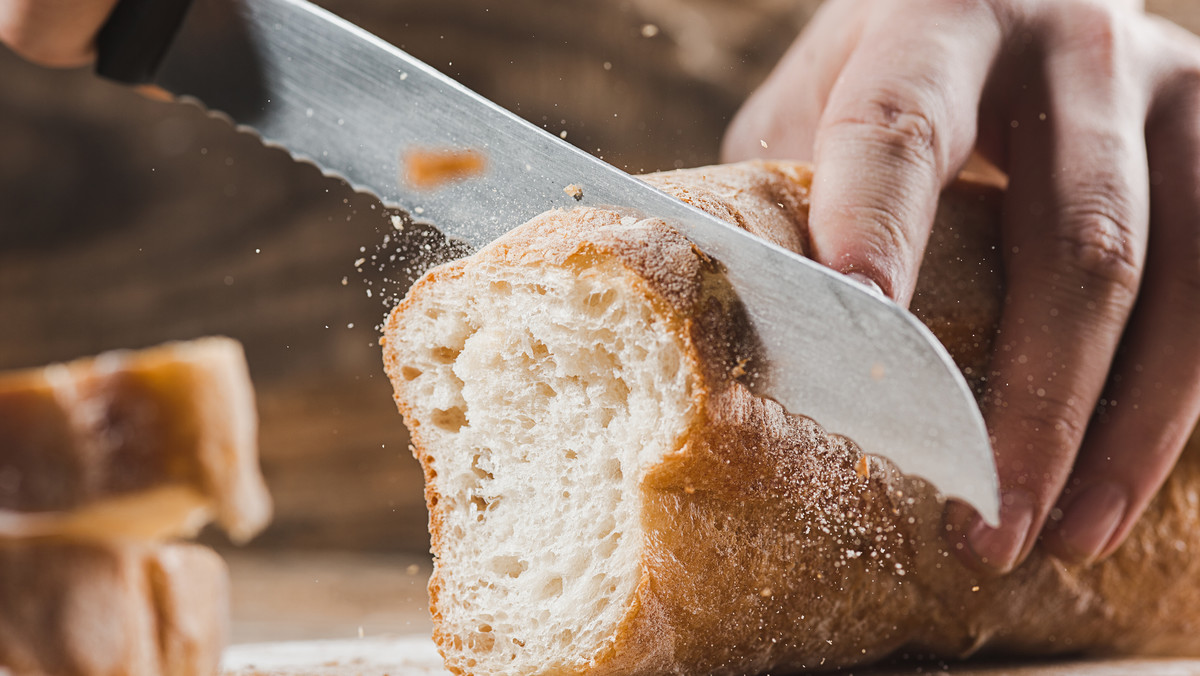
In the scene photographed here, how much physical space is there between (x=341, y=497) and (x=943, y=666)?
3.03 metres

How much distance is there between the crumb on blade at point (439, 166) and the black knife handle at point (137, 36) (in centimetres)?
61

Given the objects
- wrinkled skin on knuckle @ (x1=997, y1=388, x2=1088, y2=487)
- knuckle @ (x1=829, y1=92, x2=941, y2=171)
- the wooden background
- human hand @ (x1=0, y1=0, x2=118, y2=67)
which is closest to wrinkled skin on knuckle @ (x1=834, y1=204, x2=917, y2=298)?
knuckle @ (x1=829, y1=92, x2=941, y2=171)

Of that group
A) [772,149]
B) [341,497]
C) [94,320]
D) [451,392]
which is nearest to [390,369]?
[451,392]

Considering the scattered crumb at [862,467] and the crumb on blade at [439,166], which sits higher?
the crumb on blade at [439,166]

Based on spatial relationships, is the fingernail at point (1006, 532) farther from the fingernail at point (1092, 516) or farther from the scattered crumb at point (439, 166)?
the scattered crumb at point (439, 166)

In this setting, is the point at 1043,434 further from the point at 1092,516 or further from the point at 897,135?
the point at 897,135

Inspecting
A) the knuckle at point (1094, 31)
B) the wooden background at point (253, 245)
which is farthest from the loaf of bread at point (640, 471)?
the wooden background at point (253, 245)

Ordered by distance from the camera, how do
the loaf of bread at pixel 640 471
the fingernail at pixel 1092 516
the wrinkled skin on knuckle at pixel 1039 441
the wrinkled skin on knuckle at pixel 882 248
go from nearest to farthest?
the loaf of bread at pixel 640 471
the wrinkled skin on knuckle at pixel 882 248
the wrinkled skin on knuckle at pixel 1039 441
the fingernail at pixel 1092 516

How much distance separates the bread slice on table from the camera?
4.35 feet

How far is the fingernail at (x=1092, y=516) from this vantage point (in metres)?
1.75

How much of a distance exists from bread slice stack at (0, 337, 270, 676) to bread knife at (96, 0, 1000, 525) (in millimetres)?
441

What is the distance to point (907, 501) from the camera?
5.13ft

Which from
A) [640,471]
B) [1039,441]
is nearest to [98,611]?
[640,471]

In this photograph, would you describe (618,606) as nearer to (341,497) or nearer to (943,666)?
(943,666)
